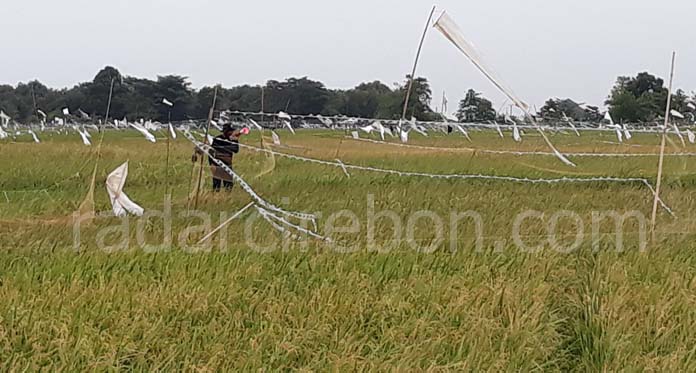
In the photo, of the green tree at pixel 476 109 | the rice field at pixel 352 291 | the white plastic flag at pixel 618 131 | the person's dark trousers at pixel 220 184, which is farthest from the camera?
the green tree at pixel 476 109

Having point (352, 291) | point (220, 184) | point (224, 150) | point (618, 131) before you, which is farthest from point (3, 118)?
point (352, 291)

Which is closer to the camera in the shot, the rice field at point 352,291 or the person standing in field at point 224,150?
the rice field at point 352,291

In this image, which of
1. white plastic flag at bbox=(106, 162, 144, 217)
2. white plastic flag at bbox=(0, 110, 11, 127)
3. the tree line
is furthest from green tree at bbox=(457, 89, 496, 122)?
white plastic flag at bbox=(106, 162, 144, 217)

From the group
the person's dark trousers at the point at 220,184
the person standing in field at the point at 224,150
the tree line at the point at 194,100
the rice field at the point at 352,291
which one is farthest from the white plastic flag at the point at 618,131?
the person's dark trousers at the point at 220,184

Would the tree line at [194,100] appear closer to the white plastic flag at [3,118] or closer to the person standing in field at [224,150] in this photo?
the white plastic flag at [3,118]

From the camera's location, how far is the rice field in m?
2.75

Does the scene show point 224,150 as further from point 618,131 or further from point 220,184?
point 618,131

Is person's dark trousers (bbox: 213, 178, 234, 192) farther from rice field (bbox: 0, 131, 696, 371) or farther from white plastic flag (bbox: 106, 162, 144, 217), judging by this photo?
white plastic flag (bbox: 106, 162, 144, 217)

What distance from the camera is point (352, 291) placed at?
342 centimetres

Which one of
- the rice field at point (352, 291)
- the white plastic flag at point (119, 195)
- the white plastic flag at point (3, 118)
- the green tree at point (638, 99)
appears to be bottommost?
the rice field at point (352, 291)

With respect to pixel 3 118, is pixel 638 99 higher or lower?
higher

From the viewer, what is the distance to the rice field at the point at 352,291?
9.01 ft

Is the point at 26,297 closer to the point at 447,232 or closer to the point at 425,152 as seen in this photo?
the point at 447,232

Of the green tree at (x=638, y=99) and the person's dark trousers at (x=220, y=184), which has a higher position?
the green tree at (x=638, y=99)
